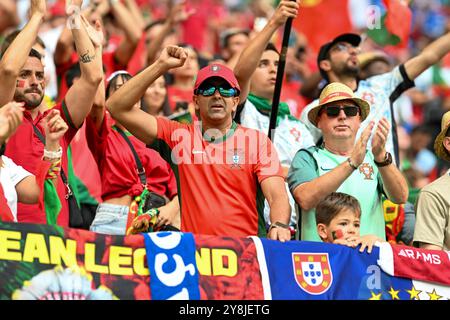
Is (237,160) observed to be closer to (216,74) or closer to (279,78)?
(216,74)

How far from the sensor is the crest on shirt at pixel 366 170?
303 inches

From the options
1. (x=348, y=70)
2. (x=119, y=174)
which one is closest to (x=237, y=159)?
(x=119, y=174)

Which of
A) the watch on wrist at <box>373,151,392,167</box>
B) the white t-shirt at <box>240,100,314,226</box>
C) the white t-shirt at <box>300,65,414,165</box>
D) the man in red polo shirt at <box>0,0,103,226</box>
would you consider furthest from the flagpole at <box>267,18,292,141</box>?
the man in red polo shirt at <box>0,0,103,226</box>

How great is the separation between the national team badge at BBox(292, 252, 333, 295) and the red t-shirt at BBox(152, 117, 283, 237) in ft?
1.94

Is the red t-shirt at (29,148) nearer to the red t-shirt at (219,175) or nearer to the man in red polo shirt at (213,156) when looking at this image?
the man in red polo shirt at (213,156)

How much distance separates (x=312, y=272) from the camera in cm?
682

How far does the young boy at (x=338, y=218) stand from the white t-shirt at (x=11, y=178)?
1826 mm

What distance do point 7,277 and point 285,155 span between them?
128 inches

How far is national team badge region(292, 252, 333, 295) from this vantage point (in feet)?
22.2

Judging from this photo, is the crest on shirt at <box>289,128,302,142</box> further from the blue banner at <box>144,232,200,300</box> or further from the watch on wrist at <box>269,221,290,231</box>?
the blue banner at <box>144,232,200,300</box>

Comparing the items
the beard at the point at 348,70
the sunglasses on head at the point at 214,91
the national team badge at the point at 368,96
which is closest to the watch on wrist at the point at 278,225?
the sunglasses on head at the point at 214,91

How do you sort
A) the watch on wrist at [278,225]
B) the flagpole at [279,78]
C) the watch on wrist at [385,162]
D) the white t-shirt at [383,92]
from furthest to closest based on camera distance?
the white t-shirt at [383,92] < the flagpole at [279,78] < the watch on wrist at [385,162] < the watch on wrist at [278,225]

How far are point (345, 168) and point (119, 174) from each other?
193 centimetres
